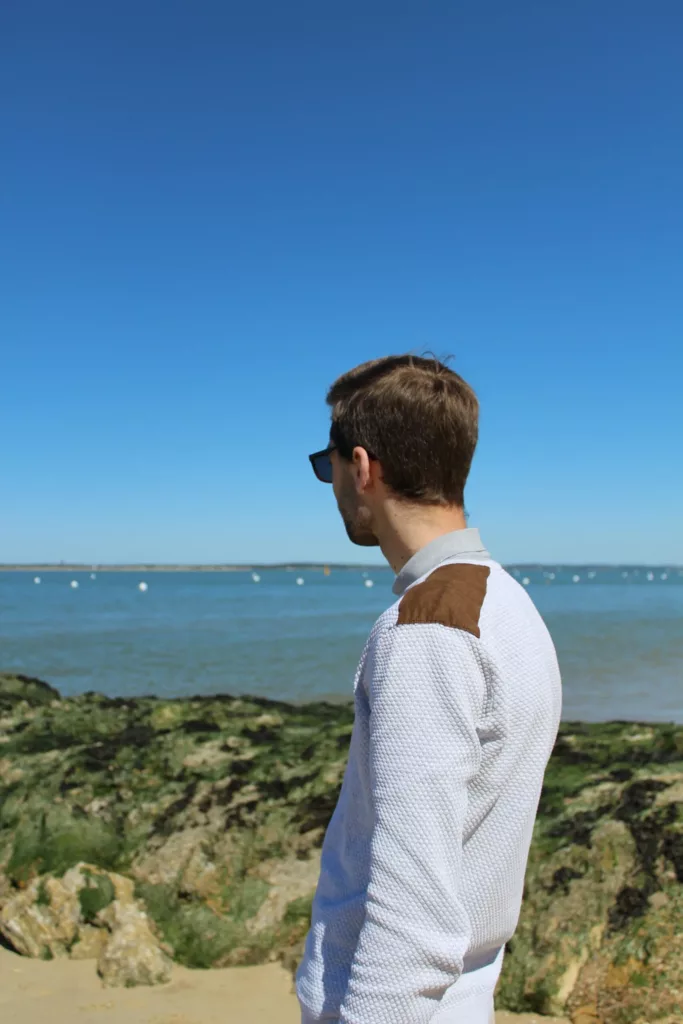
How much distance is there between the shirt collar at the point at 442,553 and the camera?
1840mm

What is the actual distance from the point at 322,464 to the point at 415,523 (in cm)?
37

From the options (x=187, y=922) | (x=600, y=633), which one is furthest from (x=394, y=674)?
(x=600, y=633)

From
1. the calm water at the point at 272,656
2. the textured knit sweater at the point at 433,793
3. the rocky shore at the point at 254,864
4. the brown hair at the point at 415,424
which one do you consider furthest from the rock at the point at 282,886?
the calm water at the point at 272,656

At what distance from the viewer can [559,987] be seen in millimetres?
4133

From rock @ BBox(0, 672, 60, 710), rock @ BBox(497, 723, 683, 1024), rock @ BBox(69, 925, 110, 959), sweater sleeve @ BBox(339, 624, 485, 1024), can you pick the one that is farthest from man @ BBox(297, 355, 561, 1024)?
rock @ BBox(0, 672, 60, 710)

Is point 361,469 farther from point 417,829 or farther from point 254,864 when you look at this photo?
point 254,864

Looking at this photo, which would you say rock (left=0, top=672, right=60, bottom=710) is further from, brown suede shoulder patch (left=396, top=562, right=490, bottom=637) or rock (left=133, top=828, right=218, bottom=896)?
brown suede shoulder patch (left=396, top=562, right=490, bottom=637)

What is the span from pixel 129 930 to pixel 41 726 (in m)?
3.64

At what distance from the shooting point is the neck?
6.27ft

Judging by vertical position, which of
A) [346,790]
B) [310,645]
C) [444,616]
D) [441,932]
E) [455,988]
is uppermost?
[444,616]

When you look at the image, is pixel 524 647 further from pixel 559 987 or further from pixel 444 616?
pixel 559 987

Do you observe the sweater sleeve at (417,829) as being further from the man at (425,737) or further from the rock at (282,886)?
the rock at (282,886)

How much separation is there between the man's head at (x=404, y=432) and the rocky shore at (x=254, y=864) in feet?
10.7

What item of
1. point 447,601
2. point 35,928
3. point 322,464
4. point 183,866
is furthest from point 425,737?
point 35,928
